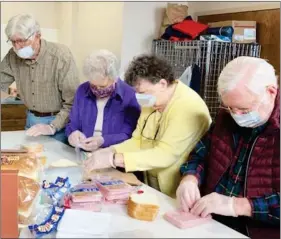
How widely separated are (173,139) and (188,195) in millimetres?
324

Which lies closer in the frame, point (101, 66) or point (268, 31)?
point (101, 66)

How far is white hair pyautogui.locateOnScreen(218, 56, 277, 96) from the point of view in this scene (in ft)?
4.23

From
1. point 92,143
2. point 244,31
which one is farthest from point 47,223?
point 244,31

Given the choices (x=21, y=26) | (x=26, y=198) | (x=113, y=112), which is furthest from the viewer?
(x=21, y=26)

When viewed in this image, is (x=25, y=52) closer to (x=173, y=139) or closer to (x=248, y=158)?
(x=173, y=139)

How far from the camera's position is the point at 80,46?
4.16m

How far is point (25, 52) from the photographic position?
235 centimetres

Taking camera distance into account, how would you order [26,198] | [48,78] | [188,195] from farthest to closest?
[48,78]
[188,195]
[26,198]

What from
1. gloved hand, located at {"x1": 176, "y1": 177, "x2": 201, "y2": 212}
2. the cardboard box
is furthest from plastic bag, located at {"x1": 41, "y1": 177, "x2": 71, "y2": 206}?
the cardboard box

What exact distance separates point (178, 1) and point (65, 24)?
1.44 m

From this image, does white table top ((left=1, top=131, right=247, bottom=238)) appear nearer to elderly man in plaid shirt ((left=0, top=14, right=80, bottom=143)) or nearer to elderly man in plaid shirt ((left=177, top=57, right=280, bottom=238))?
elderly man in plaid shirt ((left=177, top=57, right=280, bottom=238))

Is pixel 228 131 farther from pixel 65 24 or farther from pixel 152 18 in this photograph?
pixel 65 24

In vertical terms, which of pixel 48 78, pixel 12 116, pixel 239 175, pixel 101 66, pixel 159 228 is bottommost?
pixel 12 116

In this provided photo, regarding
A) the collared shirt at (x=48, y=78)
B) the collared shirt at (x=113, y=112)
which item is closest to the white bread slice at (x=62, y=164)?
the collared shirt at (x=113, y=112)
